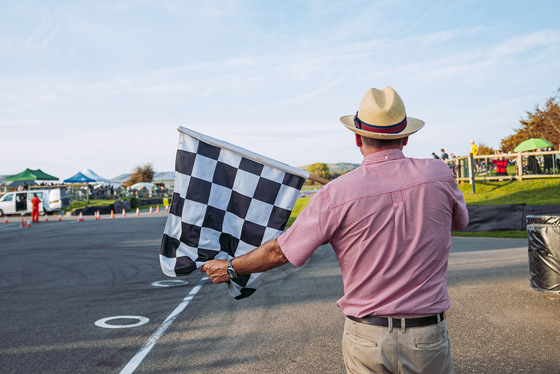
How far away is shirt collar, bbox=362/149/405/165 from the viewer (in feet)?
→ 7.38

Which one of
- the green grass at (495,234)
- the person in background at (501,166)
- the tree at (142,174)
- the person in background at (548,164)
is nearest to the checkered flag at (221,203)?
the green grass at (495,234)

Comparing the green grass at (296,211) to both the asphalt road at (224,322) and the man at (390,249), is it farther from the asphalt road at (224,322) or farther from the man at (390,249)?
the man at (390,249)

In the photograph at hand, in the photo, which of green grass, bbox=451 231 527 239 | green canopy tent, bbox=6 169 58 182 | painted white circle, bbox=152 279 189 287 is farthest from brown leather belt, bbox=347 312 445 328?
green canopy tent, bbox=6 169 58 182

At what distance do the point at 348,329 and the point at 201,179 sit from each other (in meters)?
1.56

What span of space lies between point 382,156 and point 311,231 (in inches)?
19.5

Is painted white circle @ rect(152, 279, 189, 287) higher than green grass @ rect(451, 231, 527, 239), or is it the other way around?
painted white circle @ rect(152, 279, 189, 287)

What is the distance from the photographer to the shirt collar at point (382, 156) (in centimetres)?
225

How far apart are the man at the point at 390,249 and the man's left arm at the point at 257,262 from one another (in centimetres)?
10

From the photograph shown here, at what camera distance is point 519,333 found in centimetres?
502

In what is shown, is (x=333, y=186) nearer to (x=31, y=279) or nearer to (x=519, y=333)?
(x=519, y=333)

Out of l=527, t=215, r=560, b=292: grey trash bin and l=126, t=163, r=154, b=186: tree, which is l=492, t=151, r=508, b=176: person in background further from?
l=126, t=163, r=154, b=186: tree

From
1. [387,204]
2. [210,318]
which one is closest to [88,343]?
[210,318]

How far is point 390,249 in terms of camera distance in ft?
7.06

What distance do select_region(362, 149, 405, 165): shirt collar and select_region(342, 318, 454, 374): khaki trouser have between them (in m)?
0.77
